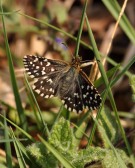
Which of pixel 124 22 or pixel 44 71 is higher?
pixel 124 22

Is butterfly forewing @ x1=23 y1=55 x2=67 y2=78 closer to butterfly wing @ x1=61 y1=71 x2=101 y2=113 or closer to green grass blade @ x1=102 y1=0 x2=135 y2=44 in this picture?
butterfly wing @ x1=61 y1=71 x2=101 y2=113

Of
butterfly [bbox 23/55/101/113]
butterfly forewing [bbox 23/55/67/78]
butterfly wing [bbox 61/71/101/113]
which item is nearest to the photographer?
butterfly wing [bbox 61/71/101/113]

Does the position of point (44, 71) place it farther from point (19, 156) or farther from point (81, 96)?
point (19, 156)

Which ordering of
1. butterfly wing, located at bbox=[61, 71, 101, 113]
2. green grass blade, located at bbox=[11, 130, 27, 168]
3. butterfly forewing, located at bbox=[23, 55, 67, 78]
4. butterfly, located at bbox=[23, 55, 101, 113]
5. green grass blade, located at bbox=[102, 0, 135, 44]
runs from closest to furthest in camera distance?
green grass blade, located at bbox=[11, 130, 27, 168]
butterfly wing, located at bbox=[61, 71, 101, 113]
butterfly, located at bbox=[23, 55, 101, 113]
butterfly forewing, located at bbox=[23, 55, 67, 78]
green grass blade, located at bbox=[102, 0, 135, 44]

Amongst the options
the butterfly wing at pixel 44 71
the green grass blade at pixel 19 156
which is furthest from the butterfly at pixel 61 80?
the green grass blade at pixel 19 156

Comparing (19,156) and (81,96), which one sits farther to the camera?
(81,96)

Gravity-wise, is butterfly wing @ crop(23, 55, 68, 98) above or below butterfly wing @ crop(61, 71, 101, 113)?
above

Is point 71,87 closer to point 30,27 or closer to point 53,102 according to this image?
point 53,102

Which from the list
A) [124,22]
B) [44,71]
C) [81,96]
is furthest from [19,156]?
[124,22]

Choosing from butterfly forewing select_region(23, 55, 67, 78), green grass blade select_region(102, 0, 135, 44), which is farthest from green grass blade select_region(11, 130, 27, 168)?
green grass blade select_region(102, 0, 135, 44)
